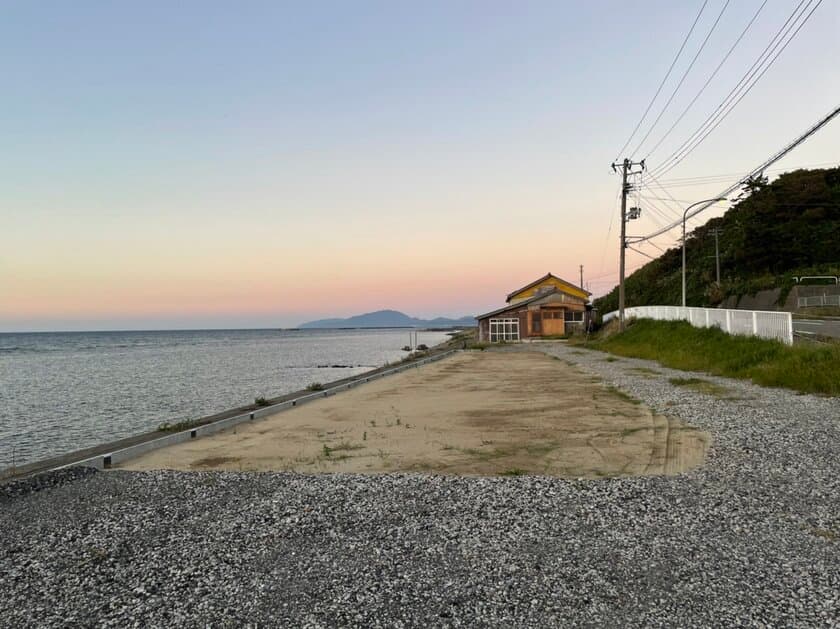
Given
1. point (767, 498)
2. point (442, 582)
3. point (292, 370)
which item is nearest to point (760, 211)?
point (292, 370)

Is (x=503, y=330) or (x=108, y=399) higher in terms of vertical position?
(x=503, y=330)

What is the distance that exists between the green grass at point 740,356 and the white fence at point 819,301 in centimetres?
1402

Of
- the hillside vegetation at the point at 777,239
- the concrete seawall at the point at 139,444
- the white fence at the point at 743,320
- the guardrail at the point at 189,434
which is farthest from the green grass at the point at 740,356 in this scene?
the hillside vegetation at the point at 777,239

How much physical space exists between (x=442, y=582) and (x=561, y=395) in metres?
12.6

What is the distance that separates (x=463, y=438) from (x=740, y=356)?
14749 millimetres

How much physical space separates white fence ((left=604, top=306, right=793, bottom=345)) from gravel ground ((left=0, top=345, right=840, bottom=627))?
1300cm

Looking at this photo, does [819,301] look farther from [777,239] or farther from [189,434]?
[189,434]

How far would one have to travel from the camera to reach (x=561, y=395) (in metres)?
16.4

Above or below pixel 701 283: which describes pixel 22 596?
below

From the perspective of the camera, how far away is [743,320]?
22.8 metres

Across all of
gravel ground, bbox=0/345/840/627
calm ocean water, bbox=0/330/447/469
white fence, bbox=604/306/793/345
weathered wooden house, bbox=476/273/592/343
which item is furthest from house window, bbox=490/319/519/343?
gravel ground, bbox=0/345/840/627

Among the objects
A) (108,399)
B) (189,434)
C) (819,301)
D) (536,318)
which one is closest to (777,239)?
(819,301)

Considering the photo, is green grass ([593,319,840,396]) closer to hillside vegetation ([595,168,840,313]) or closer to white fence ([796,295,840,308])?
white fence ([796,295,840,308])

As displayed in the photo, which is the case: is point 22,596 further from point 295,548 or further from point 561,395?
point 561,395
